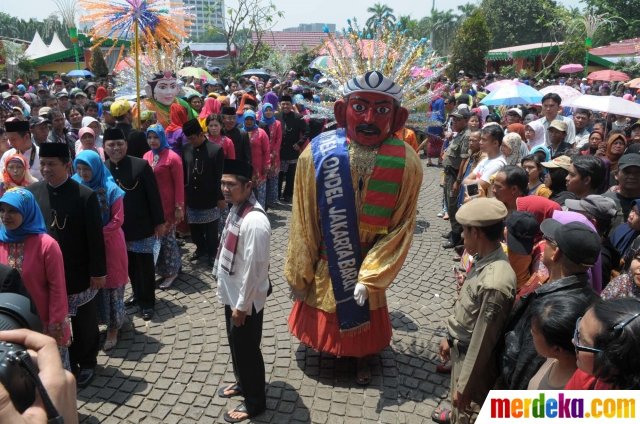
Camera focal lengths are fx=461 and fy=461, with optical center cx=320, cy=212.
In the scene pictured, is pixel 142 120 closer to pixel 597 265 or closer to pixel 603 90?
pixel 597 265

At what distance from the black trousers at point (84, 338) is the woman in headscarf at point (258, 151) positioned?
3.93 m

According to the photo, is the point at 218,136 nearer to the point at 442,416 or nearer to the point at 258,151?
the point at 258,151

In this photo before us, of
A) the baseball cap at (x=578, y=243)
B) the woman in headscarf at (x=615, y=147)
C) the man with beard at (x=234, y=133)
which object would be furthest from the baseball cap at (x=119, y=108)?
the woman in headscarf at (x=615, y=147)

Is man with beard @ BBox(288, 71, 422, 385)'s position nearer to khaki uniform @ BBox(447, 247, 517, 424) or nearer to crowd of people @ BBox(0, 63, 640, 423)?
crowd of people @ BBox(0, 63, 640, 423)

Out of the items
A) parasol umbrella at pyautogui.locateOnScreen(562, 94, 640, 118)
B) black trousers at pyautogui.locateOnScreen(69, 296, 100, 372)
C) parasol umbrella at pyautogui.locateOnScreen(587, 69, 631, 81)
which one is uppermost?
parasol umbrella at pyautogui.locateOnScreen(587, 69, 631, 81)

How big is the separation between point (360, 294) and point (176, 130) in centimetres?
406

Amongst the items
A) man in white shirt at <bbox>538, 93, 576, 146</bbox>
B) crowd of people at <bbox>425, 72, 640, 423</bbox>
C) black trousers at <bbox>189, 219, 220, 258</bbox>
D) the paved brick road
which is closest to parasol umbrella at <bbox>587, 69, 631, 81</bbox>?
man in white shirt at <bbox>538, 93, 576, 146</bbox>

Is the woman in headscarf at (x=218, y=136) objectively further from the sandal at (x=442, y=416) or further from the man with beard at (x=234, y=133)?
the sandal at (x=442, y=416)

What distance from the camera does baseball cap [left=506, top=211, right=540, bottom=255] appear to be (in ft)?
9.60

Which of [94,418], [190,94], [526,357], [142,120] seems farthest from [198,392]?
[190,94]

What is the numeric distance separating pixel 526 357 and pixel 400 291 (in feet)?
9.60

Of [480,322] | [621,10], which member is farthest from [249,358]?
[621,10]

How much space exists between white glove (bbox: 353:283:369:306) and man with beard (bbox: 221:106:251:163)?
12.9 feet

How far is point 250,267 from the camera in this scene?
2.94 meters
